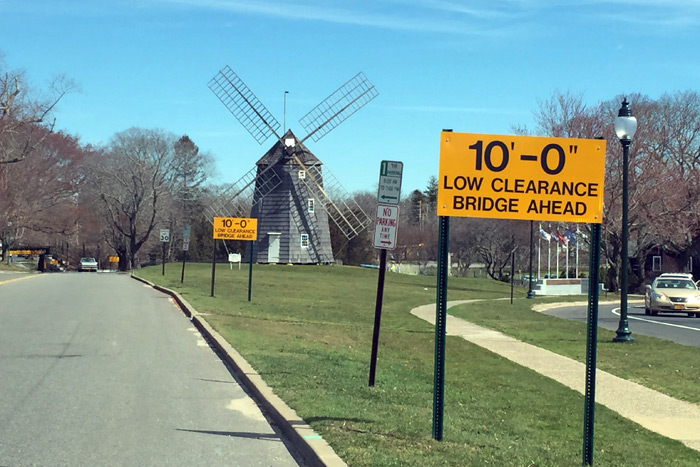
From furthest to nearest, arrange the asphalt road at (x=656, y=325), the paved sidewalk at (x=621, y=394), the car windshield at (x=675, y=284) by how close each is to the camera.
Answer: the car windshield at (x=675, y=284)
the asphalt road at (x=656, y=325)
the paved sidewalk at (x=621, y=394)

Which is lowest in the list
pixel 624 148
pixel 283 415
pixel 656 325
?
pixel 283 415

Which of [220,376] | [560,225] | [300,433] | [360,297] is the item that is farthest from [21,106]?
[300,433]

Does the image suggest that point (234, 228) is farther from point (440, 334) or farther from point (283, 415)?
point (440, 334)

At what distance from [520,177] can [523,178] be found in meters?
0.03

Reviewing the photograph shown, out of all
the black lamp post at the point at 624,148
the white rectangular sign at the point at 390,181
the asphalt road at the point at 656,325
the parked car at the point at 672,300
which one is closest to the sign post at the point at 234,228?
the asphalt road at the point at 656,325

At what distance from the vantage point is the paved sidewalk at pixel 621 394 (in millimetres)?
9438

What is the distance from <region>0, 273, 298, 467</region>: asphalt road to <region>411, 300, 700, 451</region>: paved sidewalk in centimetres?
427

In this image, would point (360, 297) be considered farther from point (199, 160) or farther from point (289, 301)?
point (199, 160)

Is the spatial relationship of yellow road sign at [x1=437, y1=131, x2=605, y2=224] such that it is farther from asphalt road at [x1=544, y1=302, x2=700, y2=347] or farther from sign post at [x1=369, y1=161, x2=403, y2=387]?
asphalt road at [x1=544, y1=302, x2=700, y2=347]

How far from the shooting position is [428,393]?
34.8ft

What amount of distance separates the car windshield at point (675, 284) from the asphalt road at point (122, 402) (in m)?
19.5

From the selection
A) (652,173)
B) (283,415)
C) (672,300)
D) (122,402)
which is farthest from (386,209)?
(652,173)

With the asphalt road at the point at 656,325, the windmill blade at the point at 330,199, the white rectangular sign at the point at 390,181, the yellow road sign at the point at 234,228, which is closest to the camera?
the white rectangular sign at the point at 390,181

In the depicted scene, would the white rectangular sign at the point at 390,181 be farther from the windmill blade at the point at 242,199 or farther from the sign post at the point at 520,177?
the windmill blade at the point at 242,199
